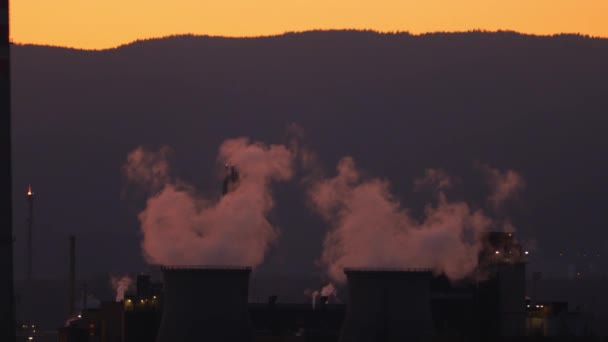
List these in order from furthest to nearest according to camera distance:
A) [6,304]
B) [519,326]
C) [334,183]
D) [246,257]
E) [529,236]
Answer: [529,236] → [334,183] → [519,326] → [246,257] → [6,304]

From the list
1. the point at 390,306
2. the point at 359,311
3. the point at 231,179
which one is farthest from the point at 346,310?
the point at 231,179

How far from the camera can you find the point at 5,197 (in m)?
40.6

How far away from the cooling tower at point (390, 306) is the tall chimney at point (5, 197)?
1319cm

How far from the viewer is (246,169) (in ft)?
242

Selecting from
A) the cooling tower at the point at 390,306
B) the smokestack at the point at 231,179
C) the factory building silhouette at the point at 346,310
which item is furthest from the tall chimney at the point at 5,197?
the smokestack at the point at 231,179

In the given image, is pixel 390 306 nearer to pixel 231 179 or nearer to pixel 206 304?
pixel 206 304

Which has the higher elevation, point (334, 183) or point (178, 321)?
point (334, 183)

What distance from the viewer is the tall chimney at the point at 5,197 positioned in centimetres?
3988

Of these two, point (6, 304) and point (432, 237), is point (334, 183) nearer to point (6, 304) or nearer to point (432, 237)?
point (432, 237)

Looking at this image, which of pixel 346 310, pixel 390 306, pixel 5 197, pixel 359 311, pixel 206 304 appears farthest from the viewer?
pixel 346 310

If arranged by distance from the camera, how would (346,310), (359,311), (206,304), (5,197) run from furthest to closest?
(346,310)
(359,311)
(206,304)
(5,197)

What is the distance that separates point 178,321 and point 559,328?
72.0ft

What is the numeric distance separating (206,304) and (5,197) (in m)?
8.39

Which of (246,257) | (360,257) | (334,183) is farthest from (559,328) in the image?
(334,183)
